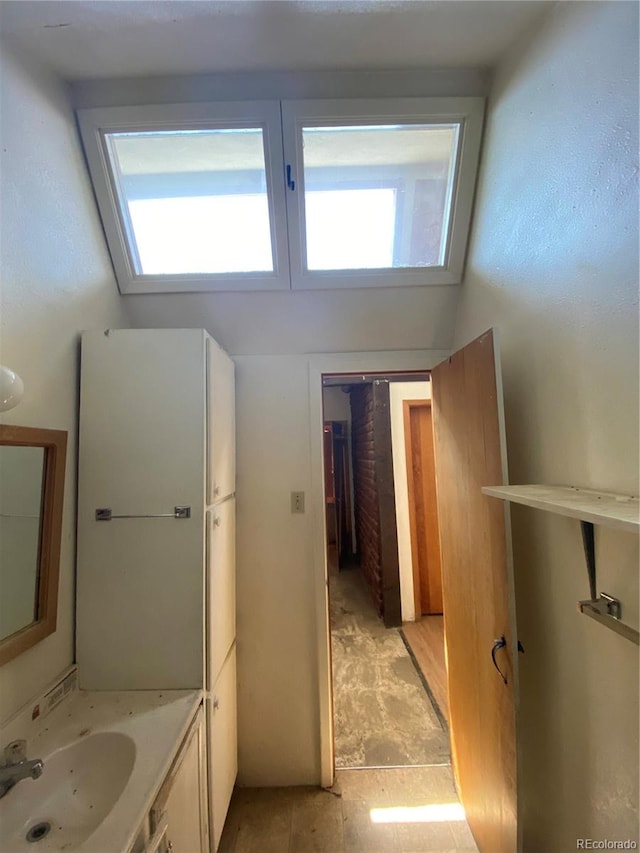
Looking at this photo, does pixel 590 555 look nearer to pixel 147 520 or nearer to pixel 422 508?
pixel 147 520

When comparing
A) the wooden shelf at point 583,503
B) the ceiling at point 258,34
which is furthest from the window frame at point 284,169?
the wooden shelf at point 583,503

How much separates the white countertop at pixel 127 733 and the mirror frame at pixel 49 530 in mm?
279

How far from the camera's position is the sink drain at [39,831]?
0.87 meters

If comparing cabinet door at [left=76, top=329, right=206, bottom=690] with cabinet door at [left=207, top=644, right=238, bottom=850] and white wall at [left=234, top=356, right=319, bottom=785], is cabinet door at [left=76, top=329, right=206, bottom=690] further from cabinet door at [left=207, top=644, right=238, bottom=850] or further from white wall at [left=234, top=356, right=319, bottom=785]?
white wall at [left=234, top=356, right=319, bottom=785]

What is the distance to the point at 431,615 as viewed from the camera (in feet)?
11.2

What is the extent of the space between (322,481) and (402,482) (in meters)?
1.84

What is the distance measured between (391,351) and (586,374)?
1.05 m

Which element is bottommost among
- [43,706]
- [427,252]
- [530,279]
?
[43,706]

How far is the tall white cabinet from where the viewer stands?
1.30 m

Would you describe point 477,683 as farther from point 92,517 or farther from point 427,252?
point 427,252

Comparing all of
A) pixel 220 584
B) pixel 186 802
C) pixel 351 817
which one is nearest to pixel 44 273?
pixel 220 584

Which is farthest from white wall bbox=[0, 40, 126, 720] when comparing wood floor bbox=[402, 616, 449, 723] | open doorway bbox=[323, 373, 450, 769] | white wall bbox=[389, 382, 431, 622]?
white wall bbox=[389, 382, 431, 622]

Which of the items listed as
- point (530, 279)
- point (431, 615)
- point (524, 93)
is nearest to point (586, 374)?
point (530, 279)

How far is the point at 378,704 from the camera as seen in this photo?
2.27m
